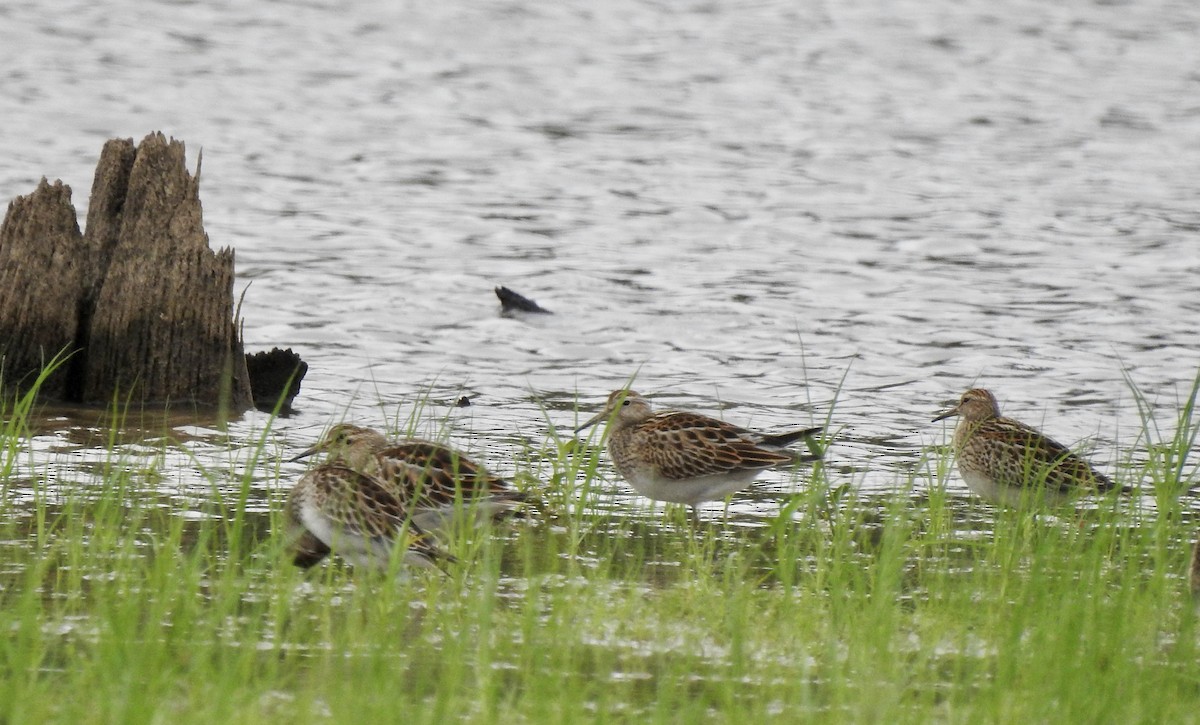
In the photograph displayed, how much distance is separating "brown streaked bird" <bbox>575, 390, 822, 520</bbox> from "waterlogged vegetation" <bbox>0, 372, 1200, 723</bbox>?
23 cm

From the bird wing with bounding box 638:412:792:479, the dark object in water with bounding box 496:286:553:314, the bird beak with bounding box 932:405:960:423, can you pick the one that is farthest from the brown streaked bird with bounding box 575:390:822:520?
the dark object in water with bounding box 496:286:553:314

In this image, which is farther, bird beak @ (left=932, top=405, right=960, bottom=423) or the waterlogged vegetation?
bird beak @ (left=932, top=405, right=960, bottom=423)

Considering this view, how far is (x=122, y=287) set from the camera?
39.2ft

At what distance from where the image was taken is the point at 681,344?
15664 millimetres

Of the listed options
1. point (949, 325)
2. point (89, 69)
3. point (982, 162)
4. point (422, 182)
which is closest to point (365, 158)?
point (422, 182)

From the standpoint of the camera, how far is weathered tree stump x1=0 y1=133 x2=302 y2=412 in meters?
11.9

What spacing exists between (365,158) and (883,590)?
17.0m

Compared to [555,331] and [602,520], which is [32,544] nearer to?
[602,520]

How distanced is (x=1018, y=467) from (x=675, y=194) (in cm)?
1267

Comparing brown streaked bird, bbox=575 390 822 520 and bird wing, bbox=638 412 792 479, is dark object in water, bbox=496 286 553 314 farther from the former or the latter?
bird wing, bbox=638 412 792 479

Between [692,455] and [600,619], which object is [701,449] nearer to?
[692,455]

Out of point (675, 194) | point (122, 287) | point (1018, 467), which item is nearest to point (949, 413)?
point (1018, 467)

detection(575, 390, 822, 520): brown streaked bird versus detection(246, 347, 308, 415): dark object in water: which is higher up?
detection(246, 347, 308, 415): dark object in water

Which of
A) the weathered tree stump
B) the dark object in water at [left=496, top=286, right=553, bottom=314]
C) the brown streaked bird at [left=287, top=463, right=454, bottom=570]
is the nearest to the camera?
the brown streaked bird at [left=287, top=463, right=454, bottom=570]
